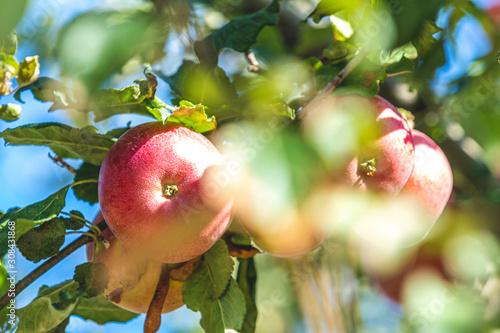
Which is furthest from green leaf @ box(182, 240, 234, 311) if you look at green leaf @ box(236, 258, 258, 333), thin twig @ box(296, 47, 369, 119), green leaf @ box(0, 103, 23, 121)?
green leaf @ box(0, 103, 23, 121)

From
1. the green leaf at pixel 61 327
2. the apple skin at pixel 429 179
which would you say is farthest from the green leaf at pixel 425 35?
the green leaf at pixel 61 327

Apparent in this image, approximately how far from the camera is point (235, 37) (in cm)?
84

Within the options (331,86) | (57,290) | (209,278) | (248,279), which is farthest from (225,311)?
(331,86)

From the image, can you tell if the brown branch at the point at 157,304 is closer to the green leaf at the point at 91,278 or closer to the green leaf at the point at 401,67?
the green leaf at the point at 91,278

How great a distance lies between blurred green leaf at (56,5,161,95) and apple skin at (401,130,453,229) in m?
0.50

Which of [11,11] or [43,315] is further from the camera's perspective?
[43,315]

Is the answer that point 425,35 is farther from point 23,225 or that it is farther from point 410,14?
point 23,225

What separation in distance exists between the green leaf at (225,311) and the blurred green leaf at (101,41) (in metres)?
0.37

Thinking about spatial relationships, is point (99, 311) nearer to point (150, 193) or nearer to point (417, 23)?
point (150, 193)

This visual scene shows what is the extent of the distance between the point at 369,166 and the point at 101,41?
18.3 inches

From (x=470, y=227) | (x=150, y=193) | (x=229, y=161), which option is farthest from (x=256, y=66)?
(x=470, y=227)

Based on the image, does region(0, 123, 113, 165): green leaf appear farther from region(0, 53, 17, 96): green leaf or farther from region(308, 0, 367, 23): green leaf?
region(308, 0, 367, 23): green leaf

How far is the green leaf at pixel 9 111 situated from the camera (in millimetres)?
747

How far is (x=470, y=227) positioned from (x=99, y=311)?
32.4 inches
